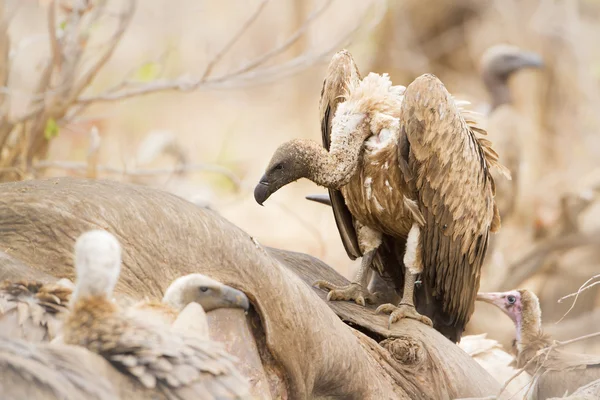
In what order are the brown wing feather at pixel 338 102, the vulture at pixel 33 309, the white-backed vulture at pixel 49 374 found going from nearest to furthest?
the white-backed vulture at pixel 49 374, the vulture at pixel 33 309, the brown wing feather at pixel 338 102

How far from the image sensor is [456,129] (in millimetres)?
4570

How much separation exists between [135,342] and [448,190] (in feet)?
8.16

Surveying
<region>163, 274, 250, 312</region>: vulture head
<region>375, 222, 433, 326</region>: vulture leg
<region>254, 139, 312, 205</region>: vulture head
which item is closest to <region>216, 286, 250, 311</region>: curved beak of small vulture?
<region>163, 274, 250, 312</region>: vulture head

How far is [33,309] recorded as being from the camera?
110 inches

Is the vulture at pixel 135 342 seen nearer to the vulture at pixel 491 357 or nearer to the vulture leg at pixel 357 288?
the vulture leg at pixel 357 288

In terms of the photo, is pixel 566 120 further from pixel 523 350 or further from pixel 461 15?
pixel 523 350

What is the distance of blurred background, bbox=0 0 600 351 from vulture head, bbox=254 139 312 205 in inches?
67.4

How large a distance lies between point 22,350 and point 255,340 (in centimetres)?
130

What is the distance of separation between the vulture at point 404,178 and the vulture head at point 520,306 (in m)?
0.83

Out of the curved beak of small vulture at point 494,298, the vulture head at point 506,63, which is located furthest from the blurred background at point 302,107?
the curved beak of small vulture at point 494,298

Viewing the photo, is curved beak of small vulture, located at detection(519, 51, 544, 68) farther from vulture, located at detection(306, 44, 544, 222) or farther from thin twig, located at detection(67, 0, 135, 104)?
thin twig, located at detection(67, 0, 135, 104)

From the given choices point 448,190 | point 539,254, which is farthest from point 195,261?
point 539,254

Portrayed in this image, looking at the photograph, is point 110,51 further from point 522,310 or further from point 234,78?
point 522,310

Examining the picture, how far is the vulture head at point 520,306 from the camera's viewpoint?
570 centimetres
